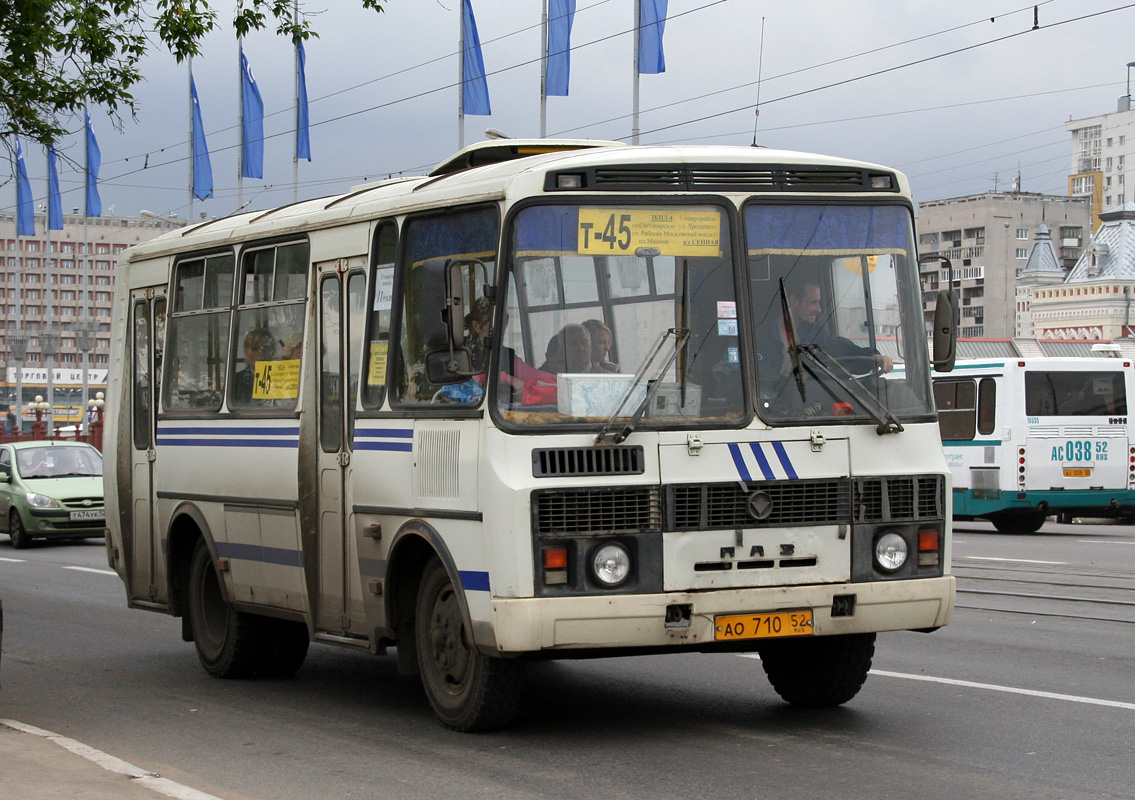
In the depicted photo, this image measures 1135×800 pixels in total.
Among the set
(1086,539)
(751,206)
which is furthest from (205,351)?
(1086,539)

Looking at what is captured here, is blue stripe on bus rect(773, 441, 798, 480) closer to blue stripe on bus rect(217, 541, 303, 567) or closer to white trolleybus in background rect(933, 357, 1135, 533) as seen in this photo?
blue stripe on bus rect(217, 541, 303, 567)

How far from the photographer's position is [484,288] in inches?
302

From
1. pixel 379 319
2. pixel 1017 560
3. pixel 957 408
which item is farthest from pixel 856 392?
pixel 957 408

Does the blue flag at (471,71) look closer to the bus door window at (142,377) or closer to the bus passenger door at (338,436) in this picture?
the bus door window at (142,377)

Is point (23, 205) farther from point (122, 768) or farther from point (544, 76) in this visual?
point (122, 768)

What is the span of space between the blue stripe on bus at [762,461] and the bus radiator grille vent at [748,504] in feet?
0.11

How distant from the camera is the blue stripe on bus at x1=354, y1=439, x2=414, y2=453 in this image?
8.31 meters

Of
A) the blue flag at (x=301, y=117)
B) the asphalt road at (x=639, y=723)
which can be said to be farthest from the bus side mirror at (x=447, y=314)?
the blue flag at (x=301, y=117)

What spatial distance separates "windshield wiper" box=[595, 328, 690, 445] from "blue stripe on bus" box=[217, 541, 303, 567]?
2752 mm

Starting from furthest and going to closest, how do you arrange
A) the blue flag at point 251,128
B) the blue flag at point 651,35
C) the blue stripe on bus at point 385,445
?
the blue flag at point 251,128 → the blue flag at point 651,35 → the blue stripe on bus at point 385,445

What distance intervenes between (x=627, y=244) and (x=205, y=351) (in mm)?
4178

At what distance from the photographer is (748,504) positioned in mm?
7562

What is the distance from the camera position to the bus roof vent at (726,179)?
25.3 feet

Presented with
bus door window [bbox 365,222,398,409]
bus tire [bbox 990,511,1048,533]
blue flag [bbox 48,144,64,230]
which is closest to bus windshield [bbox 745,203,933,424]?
bus door window [bbox 365,222,398,409]
